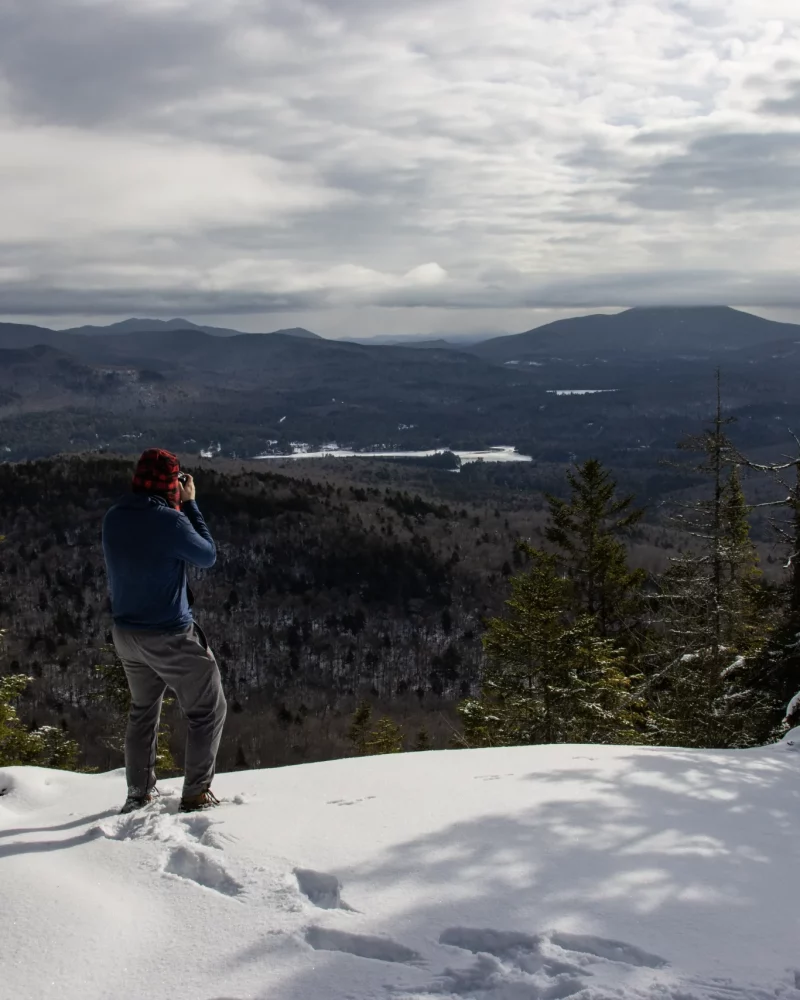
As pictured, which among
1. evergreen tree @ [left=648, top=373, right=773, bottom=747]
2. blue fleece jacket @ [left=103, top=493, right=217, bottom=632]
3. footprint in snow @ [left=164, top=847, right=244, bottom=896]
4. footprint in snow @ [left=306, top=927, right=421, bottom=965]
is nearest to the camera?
footprint in snow @ [left=306, top=927, right=421, bottom=965]

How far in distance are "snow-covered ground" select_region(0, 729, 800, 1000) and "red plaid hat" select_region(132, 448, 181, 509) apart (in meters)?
A: 2.38

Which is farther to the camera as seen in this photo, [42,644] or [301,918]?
[42,644]

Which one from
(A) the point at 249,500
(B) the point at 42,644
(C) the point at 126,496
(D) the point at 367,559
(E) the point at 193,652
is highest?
(C) the point at 126,496

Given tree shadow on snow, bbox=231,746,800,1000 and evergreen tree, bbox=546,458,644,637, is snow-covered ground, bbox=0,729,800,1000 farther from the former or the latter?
evergreen tree, bbox=546,458,644,637

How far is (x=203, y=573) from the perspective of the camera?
165 metres

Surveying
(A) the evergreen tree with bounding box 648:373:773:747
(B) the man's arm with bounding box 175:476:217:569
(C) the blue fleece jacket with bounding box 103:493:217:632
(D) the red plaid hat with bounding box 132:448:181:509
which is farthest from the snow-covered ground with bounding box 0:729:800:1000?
(A) the evergreen tree with bounding box 648:373:773:747

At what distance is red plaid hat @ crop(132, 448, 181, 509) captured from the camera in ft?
18.6

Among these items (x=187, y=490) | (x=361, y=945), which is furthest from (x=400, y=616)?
(x=361, y=945)

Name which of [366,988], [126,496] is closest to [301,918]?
[366,988]

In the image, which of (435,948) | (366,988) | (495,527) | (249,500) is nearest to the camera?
(366,988)

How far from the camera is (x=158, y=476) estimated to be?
569 centimetres

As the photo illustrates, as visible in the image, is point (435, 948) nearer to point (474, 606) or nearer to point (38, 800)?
point (38, 800)

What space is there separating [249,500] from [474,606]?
57.6m

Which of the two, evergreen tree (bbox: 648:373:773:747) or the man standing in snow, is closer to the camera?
the man standing in snow
